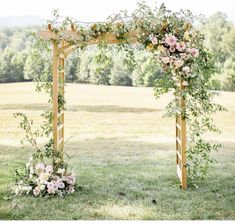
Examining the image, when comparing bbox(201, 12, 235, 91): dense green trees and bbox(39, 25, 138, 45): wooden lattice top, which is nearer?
bbox(39, 25, 138, 45): wooden lattice top

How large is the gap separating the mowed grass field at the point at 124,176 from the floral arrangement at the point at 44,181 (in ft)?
0.37

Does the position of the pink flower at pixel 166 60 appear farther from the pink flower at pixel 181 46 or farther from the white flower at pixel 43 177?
the white flower at pixel 43 177

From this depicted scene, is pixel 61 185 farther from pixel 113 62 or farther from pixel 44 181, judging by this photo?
pixel 113 62

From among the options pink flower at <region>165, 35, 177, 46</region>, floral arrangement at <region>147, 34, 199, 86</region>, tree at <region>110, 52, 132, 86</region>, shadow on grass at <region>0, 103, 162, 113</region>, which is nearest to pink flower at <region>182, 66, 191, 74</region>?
floral arrangement at <region>147, 34, 199, 86</region>

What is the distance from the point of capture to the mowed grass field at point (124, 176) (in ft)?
12.9

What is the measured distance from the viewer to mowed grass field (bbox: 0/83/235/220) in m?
3.94

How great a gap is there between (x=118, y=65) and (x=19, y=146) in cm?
1422

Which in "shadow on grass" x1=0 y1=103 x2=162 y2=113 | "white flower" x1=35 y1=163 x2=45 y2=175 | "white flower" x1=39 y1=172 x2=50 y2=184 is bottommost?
"shadow on grass" x1=0 y1=103 x2=162 y2=113

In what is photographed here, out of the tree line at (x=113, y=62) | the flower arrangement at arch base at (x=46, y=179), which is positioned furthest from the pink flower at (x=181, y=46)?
the tree line at (x=113, y=62)

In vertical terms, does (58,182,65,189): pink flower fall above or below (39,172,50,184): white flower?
below

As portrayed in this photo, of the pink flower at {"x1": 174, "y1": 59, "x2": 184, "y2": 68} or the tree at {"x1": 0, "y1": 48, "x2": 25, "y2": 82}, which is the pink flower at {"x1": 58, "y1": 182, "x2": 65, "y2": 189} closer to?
→ the pink flower at {"x1": 174, "y1": 59, "x2": 184, "y2": 68}

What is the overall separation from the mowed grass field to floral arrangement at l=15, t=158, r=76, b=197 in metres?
0.11

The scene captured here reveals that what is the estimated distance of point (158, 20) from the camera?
14.5ft

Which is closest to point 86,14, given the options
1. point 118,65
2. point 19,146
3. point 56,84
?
point 19,146
